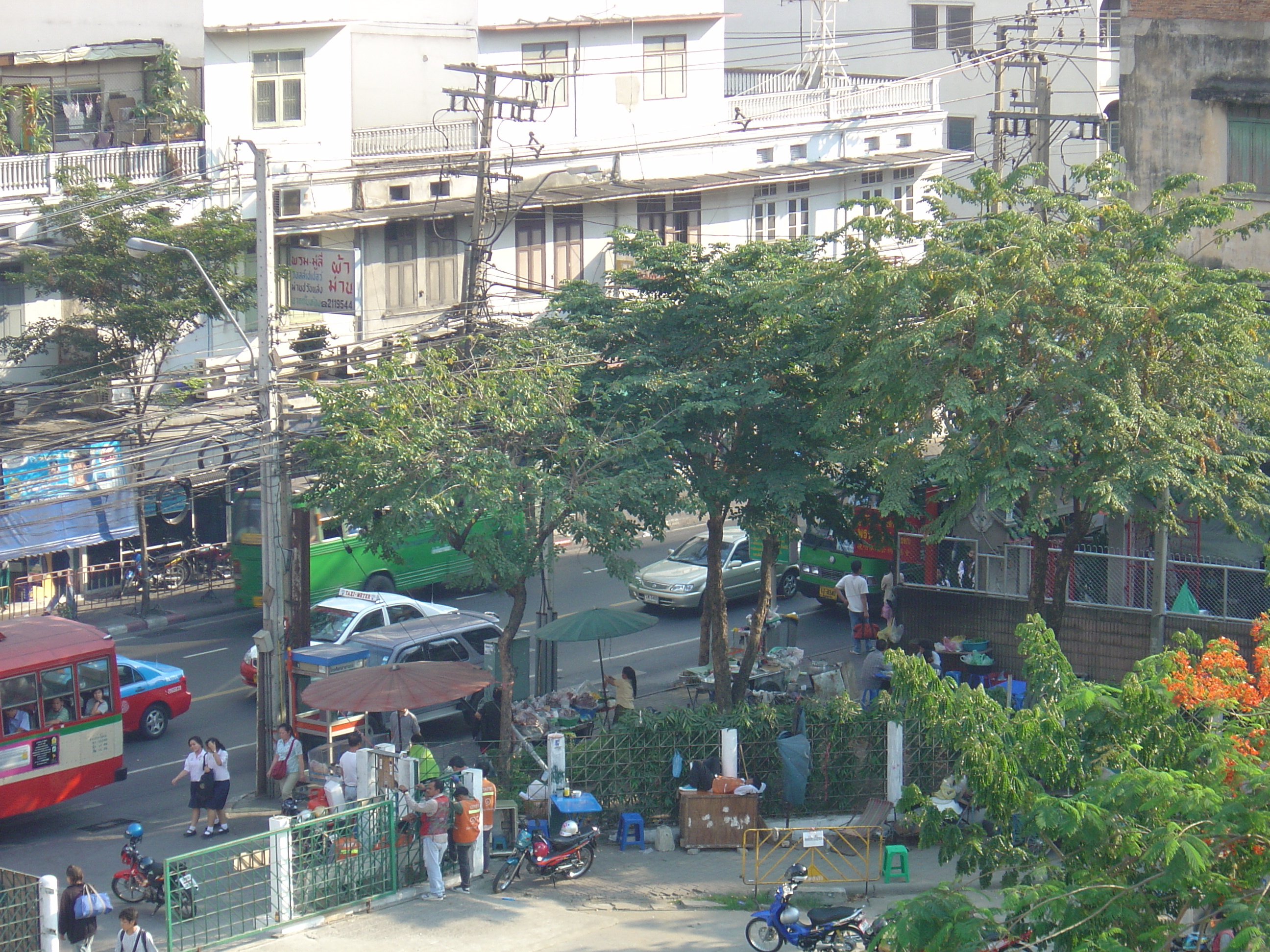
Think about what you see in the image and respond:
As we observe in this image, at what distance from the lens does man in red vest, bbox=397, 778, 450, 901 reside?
49.5 feet

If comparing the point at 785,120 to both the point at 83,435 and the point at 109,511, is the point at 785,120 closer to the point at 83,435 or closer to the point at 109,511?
the point at 109,511

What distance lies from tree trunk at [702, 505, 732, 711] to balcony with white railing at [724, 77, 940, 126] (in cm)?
2414

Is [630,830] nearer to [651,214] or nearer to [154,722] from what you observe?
[154,722]

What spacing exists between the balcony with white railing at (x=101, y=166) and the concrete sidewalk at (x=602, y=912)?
18.3 m

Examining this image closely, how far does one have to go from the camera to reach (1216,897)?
8227 mm

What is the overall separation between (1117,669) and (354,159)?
22.7m

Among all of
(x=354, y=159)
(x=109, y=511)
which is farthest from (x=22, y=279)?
(x=354, y=159)

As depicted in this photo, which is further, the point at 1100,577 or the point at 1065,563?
the point at 1100,577

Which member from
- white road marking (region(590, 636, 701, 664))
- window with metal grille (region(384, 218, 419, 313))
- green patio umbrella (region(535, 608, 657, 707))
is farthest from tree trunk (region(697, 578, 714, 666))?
window with metal grille (region(384, 218, 419, 313))

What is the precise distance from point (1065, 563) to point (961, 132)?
131ft

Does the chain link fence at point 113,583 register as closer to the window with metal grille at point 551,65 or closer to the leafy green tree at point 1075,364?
the window with metal grille at point 551,65

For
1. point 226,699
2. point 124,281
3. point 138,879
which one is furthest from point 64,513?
point 138,879

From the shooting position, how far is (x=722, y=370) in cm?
1864

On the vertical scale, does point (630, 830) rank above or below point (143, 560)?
below
